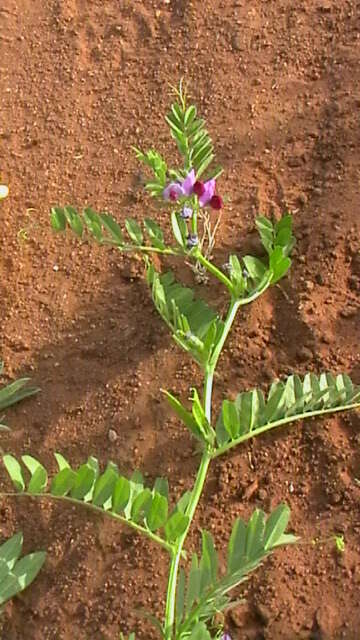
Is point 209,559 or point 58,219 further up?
point 58,219

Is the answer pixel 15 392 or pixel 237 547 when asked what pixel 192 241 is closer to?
pixel 15 392

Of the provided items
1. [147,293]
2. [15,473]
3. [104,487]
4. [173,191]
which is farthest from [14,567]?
[173,191]

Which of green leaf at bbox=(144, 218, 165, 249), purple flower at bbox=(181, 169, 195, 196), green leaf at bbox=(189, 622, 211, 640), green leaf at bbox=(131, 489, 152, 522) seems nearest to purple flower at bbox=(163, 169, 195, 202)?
purple flower at bbox=(181, 169, 195, 196)

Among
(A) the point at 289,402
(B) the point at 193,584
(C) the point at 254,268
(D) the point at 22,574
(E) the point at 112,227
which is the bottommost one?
(D) the point at 22,574

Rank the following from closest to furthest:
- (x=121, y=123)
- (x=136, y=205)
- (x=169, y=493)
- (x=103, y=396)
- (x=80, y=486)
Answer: (x=80, y=486) < (x=169, y=493) < (x=103, y=396) < (x=136, y=205) < (x=121, y=123)

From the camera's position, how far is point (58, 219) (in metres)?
2.35

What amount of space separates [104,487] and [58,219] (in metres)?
0.71

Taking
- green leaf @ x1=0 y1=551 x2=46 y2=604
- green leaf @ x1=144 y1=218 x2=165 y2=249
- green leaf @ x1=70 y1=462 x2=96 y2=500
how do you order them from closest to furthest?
green leaf @ x1=70 y1=462 x2=96 y2=500 < green leaf @ x1=0 y1=551 x2=46 y2=604 < green leaf @ x1=144 y1=218 x2=165 y2=249

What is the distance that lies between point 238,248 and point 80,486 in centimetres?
80

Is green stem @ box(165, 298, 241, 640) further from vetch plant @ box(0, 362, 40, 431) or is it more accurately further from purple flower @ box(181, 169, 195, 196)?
vetch plant @ box(0, 362, 40, 431)

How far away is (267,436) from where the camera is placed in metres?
2.21

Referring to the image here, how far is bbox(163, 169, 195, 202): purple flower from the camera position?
2.20 meters

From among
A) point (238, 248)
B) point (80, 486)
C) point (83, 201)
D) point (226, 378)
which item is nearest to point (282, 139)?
point (238, 248)

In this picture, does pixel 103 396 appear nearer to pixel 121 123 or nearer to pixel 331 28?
pixel 121 123
